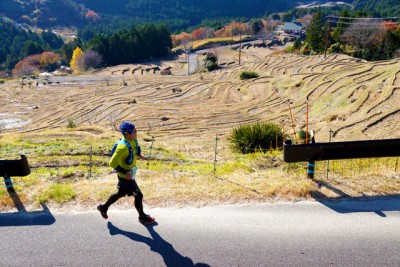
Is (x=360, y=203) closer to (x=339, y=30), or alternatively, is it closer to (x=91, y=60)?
(x=339, y=30)

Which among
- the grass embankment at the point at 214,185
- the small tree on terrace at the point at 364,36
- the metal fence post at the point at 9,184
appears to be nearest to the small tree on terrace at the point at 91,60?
the small tree on terrace at the point at 364,36

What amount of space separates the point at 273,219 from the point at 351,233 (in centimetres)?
125

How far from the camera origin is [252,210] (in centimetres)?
598

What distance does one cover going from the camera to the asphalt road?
472cm

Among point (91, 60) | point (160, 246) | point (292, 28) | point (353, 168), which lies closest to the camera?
point (160, 246)

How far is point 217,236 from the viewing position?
5242mm

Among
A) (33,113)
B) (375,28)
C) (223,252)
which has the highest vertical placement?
(375,28)

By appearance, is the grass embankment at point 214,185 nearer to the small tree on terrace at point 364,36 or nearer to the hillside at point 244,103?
the hillside at point 244,103

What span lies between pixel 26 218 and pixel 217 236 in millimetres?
3511

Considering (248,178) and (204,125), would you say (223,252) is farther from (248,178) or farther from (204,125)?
(204,125)

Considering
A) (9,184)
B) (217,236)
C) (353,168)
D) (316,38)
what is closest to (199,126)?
(353,168)

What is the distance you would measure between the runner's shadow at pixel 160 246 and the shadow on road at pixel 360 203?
2.91 metres

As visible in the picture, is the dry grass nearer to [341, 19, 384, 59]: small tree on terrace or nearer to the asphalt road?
the asphalt road

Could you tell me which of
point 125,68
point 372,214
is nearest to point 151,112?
point 372,214
